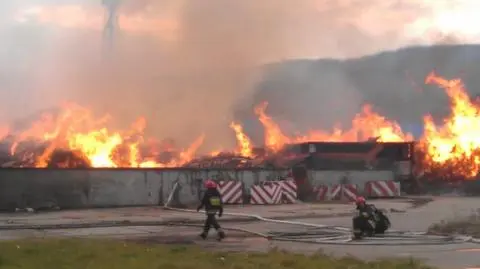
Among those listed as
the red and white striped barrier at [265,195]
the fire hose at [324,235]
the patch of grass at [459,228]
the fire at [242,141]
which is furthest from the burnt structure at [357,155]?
the patch of grass at [459,228]

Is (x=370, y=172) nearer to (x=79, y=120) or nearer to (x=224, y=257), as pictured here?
(x=79, y=120)

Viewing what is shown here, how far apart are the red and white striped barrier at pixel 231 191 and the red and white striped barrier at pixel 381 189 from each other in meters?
8.68

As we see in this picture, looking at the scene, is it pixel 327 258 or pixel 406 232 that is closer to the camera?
pixel 327 258

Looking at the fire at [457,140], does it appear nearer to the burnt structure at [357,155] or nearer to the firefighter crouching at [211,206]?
the burnt structure at [357,155]

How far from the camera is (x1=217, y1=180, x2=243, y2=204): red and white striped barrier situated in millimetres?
30844

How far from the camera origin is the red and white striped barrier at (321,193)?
3472 centimetres

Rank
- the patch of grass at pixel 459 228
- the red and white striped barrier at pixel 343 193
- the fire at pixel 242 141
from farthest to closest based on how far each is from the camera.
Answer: the fire at pixel 242 141
the red and white striped barrier at pixel 343 193
the patch of grass at pixel 459 228

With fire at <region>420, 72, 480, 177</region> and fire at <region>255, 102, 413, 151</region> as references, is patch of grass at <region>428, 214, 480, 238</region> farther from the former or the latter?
fire at <region>255, 102, 413, 151</region>

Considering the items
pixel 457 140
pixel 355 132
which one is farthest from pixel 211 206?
pixel 355 132

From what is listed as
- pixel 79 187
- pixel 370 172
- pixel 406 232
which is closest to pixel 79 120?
pixel 79 187

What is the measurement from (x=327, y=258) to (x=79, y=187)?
21269mm

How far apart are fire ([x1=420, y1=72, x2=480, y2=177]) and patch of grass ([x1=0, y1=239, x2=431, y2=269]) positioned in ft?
122

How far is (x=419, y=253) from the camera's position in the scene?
472 inches

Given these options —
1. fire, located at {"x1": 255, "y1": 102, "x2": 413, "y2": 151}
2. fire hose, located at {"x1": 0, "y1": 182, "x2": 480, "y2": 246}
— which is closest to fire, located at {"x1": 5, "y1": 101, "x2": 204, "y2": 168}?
fire, located at {"x1": 255, "y1": 102, "x2": 413, "y2": 151}
